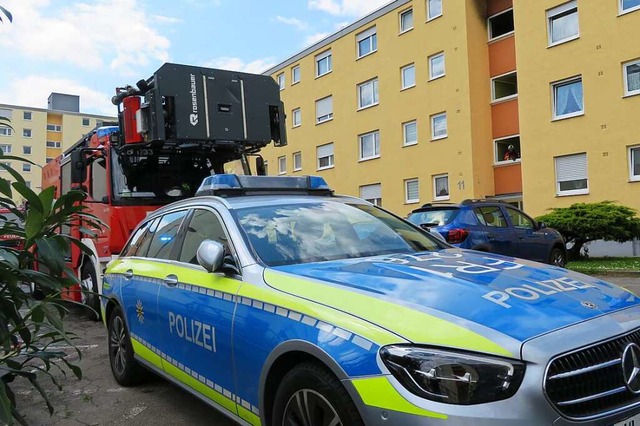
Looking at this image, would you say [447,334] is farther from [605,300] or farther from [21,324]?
[21,324]

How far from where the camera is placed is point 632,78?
1761 centimetres

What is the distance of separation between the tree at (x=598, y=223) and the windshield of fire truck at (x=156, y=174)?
10890 mm

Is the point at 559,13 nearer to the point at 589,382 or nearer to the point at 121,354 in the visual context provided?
the point at 121,354

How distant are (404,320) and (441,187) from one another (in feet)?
73.5

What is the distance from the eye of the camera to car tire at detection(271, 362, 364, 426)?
7.30 ft

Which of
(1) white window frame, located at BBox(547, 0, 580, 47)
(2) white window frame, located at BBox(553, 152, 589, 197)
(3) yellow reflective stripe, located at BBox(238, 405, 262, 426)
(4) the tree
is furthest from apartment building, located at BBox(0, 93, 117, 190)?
(3) yellow reflective stripe, located at BBox(238, 405, 262, 426)

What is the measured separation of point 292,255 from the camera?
323 centimetres

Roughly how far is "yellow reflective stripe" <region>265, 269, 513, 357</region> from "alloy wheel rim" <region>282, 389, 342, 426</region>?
1.35ft

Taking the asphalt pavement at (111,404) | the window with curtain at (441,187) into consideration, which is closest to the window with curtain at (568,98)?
the window with curtain at (441,187)

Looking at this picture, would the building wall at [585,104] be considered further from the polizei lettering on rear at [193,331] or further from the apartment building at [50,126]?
the apartment building at [50,126]

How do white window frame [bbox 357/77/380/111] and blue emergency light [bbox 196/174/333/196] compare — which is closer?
blue emergency light [bbox 196/174/333/196]

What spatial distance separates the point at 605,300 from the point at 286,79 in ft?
109

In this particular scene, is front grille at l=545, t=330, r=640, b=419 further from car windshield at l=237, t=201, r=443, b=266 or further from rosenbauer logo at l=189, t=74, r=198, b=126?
rosenbauer logo at l=189, t=74, r=198, b=126

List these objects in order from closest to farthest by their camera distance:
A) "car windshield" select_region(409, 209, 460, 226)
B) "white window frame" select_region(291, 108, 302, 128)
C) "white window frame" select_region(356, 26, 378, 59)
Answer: "car windshield" select_region(409, 209, 460, 226) < "white window frame" select_region(356, 26, 378, 59) < "white window frame" select_region(291, 108, 302, 128)
